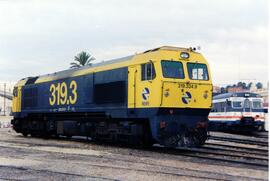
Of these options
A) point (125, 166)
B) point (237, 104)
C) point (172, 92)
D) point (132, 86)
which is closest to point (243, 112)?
point (237, 104)

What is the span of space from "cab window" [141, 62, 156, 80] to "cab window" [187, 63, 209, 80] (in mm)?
1489

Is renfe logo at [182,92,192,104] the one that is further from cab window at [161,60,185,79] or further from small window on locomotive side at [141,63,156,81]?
small window on locomotive side at [141,63,156,81]

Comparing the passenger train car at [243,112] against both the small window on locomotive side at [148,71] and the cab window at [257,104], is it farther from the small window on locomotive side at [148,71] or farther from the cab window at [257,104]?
the small window on locomotive side at [148,71]

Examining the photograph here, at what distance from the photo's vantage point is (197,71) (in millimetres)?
15477

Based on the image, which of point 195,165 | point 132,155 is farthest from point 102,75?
point 195,165

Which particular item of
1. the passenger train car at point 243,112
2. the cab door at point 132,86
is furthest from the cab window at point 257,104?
the cab door at point 132,86

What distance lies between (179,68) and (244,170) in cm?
531

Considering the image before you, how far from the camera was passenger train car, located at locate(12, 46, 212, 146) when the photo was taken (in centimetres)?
1445

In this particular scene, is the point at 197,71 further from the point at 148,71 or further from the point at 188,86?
the point at 148,71

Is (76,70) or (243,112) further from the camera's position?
(243,112)

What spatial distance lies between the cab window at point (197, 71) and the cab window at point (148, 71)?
149 cm

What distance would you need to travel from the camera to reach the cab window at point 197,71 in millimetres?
15255

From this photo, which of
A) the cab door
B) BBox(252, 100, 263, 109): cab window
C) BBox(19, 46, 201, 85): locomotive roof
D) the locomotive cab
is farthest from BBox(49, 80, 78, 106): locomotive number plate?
BBox(252, 100, 263, 109): cab window

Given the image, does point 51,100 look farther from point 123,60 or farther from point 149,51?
point 149,51
